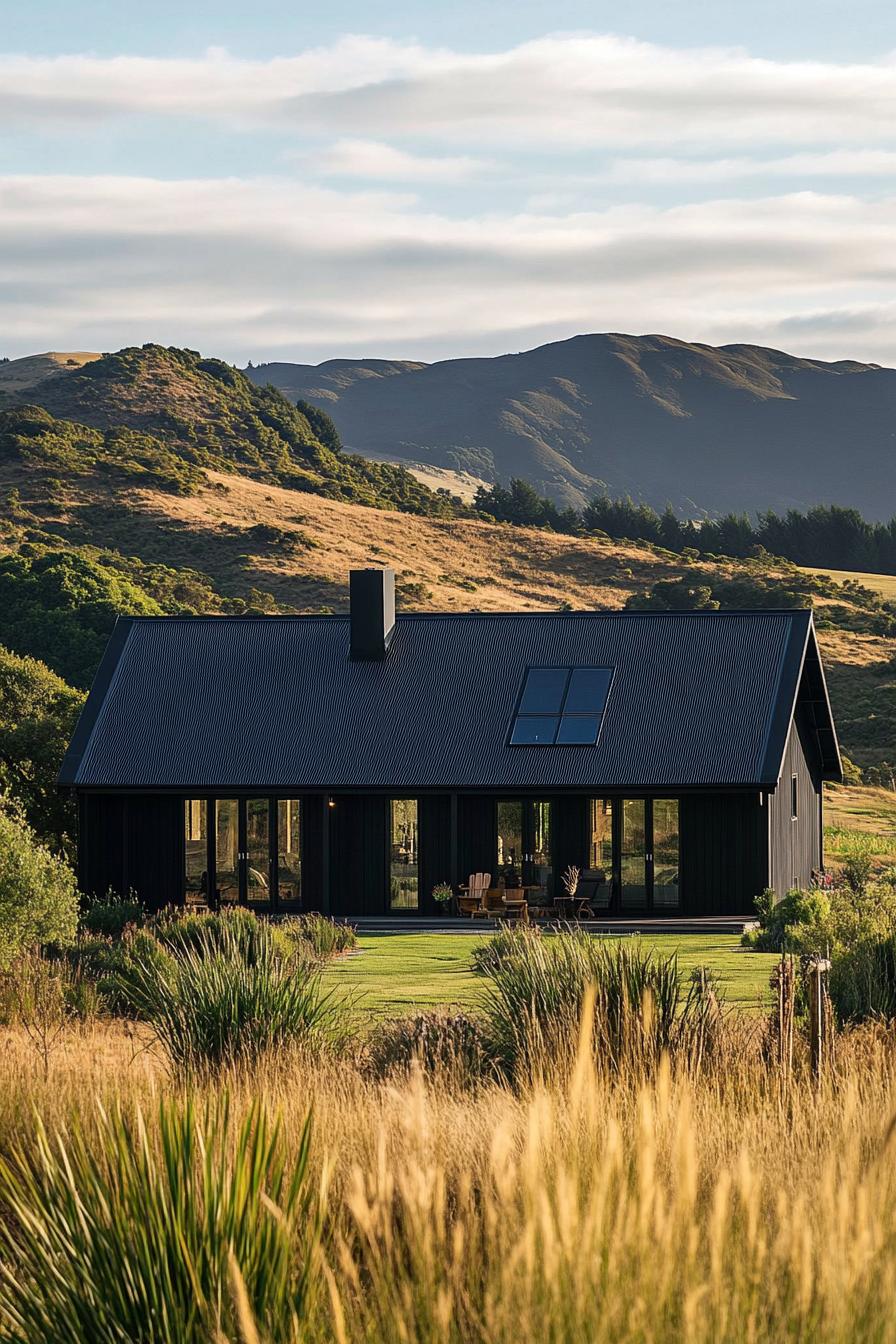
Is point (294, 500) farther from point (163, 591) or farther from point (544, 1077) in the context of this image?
point (544, 1077)

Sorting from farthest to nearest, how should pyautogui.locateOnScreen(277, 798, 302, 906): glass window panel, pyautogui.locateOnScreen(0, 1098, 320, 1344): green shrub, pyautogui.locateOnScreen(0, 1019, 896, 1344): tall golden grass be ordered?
pyautogui.locateOnScreen(277, 798, 302, 906): glass window panel → pyautogui.locateOnScreen(0, 1098, 320, 1344): green shrub → pyautogui.locateOnScreen(0, 1019, 896, 1344): tall golden grass

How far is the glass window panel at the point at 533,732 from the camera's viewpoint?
27.0 meters

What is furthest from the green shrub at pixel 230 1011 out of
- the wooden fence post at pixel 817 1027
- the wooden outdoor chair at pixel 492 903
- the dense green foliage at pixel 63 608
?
the dense green foliage at pixel 63 608

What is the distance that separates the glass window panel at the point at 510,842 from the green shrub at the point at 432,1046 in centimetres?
1513

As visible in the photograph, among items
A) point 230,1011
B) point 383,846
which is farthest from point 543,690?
point 230,1011

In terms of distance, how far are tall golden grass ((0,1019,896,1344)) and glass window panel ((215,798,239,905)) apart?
2032cm

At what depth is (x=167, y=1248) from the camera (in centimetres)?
525

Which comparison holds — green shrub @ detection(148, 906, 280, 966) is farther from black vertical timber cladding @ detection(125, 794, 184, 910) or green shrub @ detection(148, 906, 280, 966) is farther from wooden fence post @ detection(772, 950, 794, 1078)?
wooden fence post @ detection(772, 950, 794, 1078)

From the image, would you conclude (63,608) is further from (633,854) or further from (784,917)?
(784,917)

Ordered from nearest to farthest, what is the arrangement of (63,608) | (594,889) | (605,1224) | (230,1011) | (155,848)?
1. (605,1224)
2. (230,1011)
3. (594,889)
4. (155,848)
5. (63,608)

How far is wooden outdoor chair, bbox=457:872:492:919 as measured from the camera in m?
26.4

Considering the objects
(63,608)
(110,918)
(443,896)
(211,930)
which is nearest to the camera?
(211,930)

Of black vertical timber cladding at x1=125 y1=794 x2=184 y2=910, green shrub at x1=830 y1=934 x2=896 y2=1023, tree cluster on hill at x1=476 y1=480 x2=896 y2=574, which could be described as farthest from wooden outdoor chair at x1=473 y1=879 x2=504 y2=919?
tree cluster on hill at x1=476 y1=480 x2=896 y2=574

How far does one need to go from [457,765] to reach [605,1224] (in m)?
22.6
